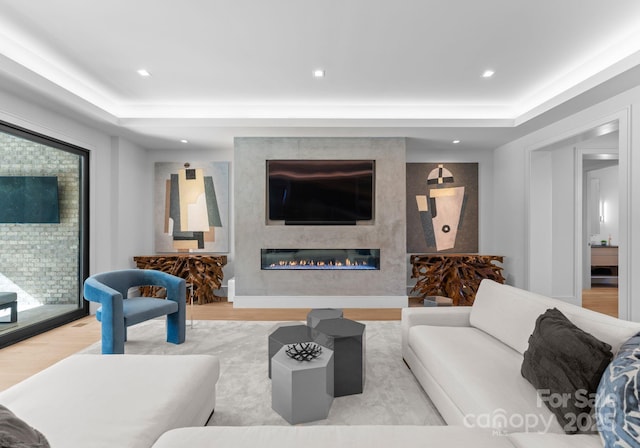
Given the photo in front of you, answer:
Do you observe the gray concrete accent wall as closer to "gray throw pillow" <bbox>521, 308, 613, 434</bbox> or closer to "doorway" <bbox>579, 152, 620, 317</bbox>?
"doorway" <bbox>579, 152, 620, 317</bbox>

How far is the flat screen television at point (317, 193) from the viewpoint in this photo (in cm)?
471

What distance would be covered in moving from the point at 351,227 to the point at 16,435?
4102 mm

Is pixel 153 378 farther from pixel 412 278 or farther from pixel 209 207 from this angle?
pixel 412 278

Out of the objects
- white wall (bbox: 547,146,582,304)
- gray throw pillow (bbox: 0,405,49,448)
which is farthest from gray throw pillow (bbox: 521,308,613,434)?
white wall (bbox: 547,146,582,304)

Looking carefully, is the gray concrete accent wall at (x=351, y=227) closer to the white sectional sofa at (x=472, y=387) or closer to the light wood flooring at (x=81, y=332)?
the light wood flooring at (x=81, y=332)

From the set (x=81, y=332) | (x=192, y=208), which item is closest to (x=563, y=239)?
(x=192, y=208)

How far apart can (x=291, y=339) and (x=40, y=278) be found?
325 centimetres

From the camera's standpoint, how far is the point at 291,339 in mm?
2244

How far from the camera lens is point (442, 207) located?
17.7 ft

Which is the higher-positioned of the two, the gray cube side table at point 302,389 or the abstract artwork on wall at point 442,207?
the abstract artwork on wall at point 442,207

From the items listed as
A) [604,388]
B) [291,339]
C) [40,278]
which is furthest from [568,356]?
[40,278]

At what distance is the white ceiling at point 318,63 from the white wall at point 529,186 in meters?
0.21

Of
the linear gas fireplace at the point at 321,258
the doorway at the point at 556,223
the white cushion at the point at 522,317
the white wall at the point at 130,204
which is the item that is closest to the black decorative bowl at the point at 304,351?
the white cushion at the point at 522,317

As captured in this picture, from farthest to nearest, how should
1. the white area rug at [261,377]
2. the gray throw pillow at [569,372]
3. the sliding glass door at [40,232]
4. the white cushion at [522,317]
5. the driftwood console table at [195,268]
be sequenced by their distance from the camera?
1. the driftwood console table at [195,268]
2. the sliding glass door at [40,232]
3. the white area rug at [261,377]
4. the white cushion at [522,317]
5. the gray throw pillow at [569,372]
